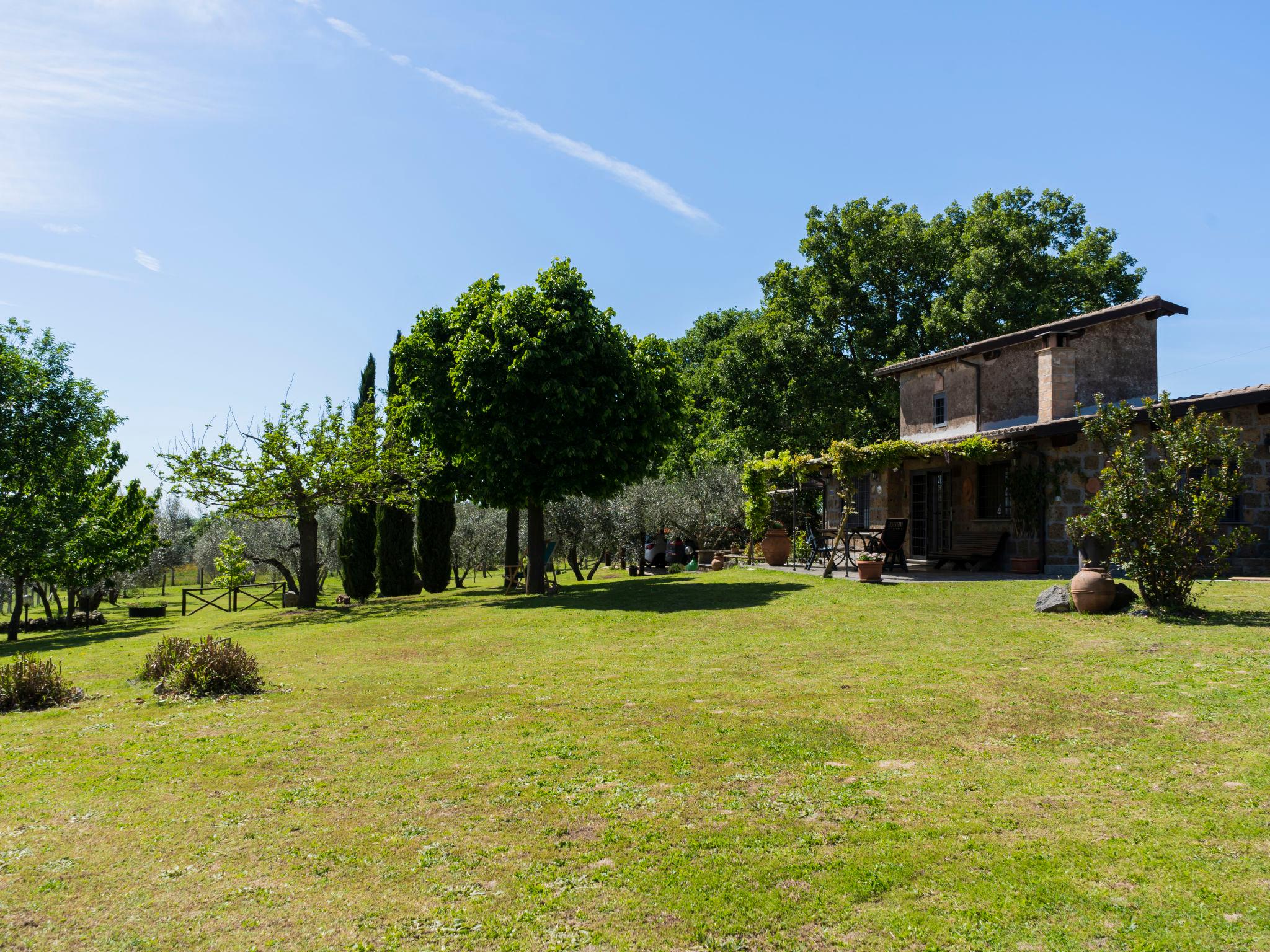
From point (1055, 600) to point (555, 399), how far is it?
1106cm

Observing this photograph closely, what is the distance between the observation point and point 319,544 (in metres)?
43.3

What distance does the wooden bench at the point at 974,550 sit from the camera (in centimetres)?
2086

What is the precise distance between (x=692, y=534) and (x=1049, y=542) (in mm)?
15995

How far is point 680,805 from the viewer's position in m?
5.43

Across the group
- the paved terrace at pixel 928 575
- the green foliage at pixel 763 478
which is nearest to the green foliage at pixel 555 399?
the green foliage at pixel 763 478

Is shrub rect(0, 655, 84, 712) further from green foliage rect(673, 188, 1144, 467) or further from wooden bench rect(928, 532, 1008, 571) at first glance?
green foliage rect(673, 188, 1144, 467)

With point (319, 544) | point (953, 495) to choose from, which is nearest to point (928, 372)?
point (953, 495)

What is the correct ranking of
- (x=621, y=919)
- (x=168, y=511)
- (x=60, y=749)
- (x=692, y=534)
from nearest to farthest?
1. (x=621, y=919)
2. (x=60, y=749)
3. (x=692, y=534)
4. (x=168, y=511)

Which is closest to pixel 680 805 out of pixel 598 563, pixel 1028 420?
pixel 1028 420

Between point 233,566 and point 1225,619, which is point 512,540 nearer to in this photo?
point 233,566

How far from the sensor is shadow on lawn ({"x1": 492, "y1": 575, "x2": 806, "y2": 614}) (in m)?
16.5

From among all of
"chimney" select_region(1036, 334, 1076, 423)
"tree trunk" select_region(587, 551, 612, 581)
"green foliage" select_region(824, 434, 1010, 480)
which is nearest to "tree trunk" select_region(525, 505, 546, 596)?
"tree trunk" select_region(587, 551, 612, 581)

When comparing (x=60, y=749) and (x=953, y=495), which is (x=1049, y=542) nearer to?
(x=953, y=495)

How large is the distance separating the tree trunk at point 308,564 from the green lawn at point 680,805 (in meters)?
12.6
